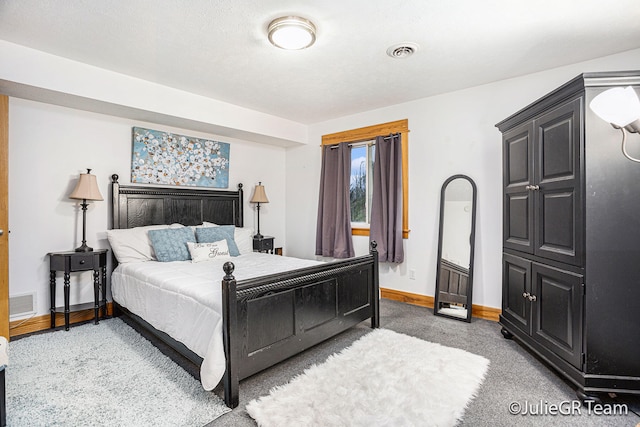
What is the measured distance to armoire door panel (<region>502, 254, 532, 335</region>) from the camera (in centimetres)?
245

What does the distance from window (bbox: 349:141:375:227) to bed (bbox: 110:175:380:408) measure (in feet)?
4.51

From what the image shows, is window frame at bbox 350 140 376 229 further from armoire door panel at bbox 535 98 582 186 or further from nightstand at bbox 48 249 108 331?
nightstand at bbox 48 249 108 331

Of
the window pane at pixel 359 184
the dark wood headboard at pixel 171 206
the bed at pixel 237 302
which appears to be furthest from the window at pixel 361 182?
the dark wood headboard at pixel 171 206

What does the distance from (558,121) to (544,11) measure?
735 mm

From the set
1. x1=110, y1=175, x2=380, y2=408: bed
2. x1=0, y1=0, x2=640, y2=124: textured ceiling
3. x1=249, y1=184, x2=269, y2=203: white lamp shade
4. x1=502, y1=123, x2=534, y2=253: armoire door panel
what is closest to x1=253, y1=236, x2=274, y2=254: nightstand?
x1=249, y1=184, x2=269, y2=203: white lamp shade

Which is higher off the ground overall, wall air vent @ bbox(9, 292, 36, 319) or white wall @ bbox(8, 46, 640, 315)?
white wall @ bbox(8, 46, 640, 315)

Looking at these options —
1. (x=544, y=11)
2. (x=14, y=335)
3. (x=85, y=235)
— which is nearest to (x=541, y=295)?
(x=544, y=11)

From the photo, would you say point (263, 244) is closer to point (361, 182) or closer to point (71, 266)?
point (361, 182)

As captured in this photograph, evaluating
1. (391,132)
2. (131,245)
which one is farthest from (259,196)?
(391,132)

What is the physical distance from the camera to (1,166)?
8.40 feet

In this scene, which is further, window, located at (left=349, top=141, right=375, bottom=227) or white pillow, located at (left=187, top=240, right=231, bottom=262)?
window, located at (left=349, top=141, right=375, bottom=227)

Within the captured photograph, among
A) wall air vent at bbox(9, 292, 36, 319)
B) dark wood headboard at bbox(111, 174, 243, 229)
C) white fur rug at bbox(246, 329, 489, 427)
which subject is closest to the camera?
white fur rug at bbox(246, 329, 489, 427)

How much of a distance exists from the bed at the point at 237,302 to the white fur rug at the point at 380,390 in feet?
0.77

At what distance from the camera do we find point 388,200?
403 centimetres
